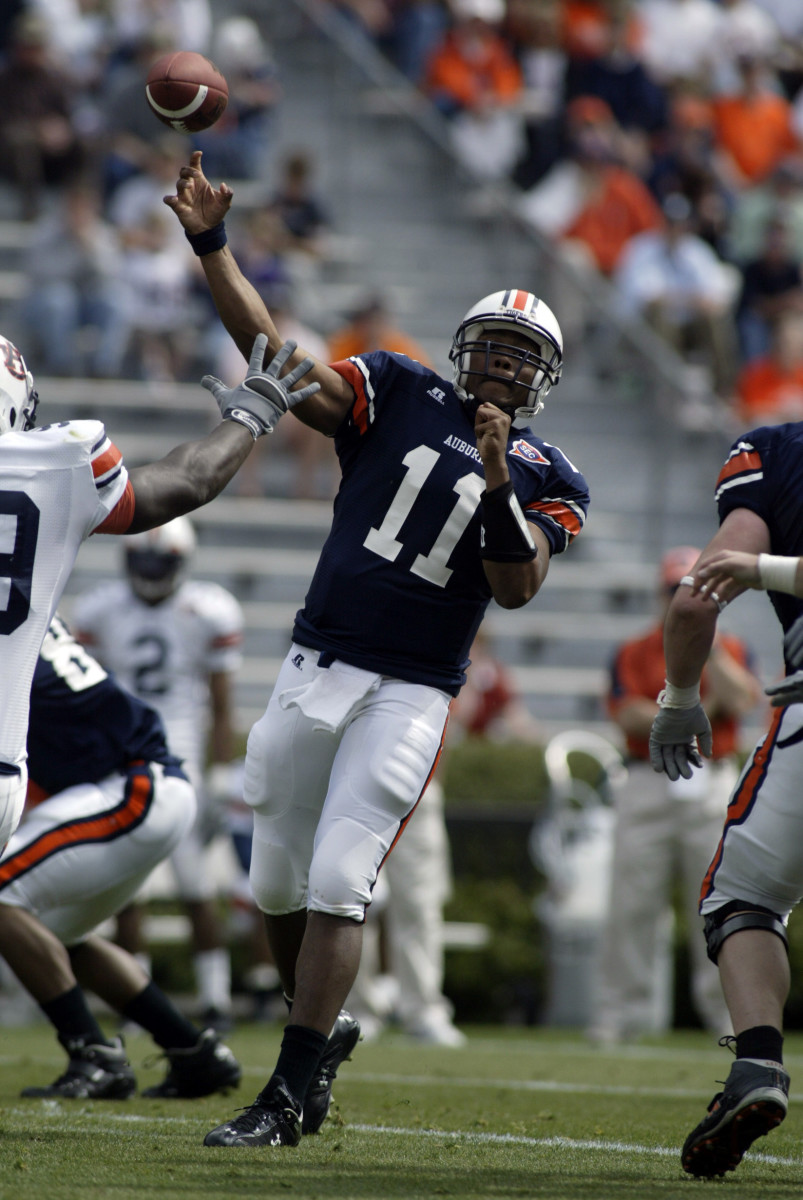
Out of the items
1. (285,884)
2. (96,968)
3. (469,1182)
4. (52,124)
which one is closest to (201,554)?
(52,124)

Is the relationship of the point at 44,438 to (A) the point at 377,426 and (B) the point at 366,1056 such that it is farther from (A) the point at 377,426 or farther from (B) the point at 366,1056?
(B) the point at 366,1056

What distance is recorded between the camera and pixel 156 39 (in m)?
12.9

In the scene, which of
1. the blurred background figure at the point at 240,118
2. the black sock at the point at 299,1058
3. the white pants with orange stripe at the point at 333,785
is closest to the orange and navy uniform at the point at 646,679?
the white pants with orange stripe at the point at 333,785

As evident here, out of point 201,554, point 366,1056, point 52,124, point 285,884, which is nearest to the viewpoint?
point 285,884

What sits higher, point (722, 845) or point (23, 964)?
point (722, 845)

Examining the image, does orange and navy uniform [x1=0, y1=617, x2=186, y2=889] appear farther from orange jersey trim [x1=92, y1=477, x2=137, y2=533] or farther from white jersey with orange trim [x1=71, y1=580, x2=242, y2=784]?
white jersey with orange trim [x1=71, y1=580, x2=242, y2=784]

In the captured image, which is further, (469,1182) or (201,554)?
(201,554)

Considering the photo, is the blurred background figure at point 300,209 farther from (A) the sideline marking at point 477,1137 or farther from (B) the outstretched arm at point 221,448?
(A) the sideline marking at point 477,1137

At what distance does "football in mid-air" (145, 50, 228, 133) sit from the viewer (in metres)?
4.56

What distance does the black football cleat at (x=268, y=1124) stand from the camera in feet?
12.6

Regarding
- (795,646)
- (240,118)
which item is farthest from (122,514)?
(240,118)

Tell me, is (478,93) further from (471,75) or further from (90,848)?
(90,848)

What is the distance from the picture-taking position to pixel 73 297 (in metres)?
11.7

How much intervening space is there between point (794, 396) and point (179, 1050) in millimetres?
8198
